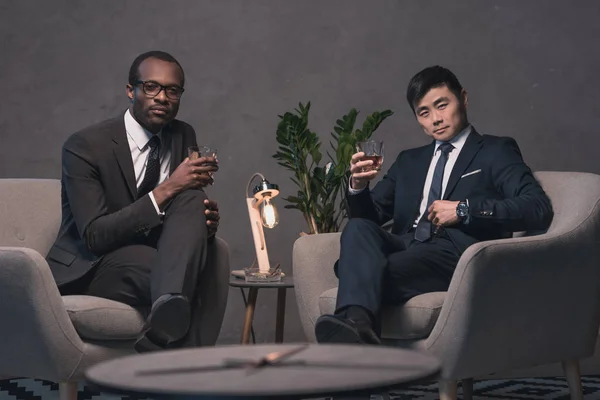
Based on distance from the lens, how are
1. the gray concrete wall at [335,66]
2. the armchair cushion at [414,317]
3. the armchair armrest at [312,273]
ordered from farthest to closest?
the gray concrete wall at [335,66]
the armchair armrest at [312,273]
the armchair cushion at [414,317]

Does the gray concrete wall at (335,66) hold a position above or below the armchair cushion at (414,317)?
above

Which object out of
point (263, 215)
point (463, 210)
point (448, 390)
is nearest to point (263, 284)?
point (263, 215)

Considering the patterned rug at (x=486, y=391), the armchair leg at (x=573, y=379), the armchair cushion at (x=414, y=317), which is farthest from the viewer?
the patterned rug at (x=486, y=391)

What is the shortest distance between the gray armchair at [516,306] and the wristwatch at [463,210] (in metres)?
0.27

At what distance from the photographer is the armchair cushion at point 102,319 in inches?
107

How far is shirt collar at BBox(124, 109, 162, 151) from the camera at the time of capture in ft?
10.7

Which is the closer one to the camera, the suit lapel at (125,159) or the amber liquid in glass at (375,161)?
the amber liquid in glass at (375,161)

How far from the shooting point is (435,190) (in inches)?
129

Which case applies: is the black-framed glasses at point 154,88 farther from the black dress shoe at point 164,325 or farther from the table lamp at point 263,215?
the black dress shoe at point 164,325

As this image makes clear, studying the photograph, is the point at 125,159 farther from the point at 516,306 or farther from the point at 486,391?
the point at 486,391

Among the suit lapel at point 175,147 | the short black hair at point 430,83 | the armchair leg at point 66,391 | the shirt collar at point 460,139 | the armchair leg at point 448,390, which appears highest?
the short black hair at point 430,83

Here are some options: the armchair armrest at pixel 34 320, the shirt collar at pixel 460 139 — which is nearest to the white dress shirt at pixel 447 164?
the shirt collar at pixel 460 139

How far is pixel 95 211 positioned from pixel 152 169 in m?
0.28

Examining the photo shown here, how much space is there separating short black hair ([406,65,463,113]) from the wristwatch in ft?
1.71
